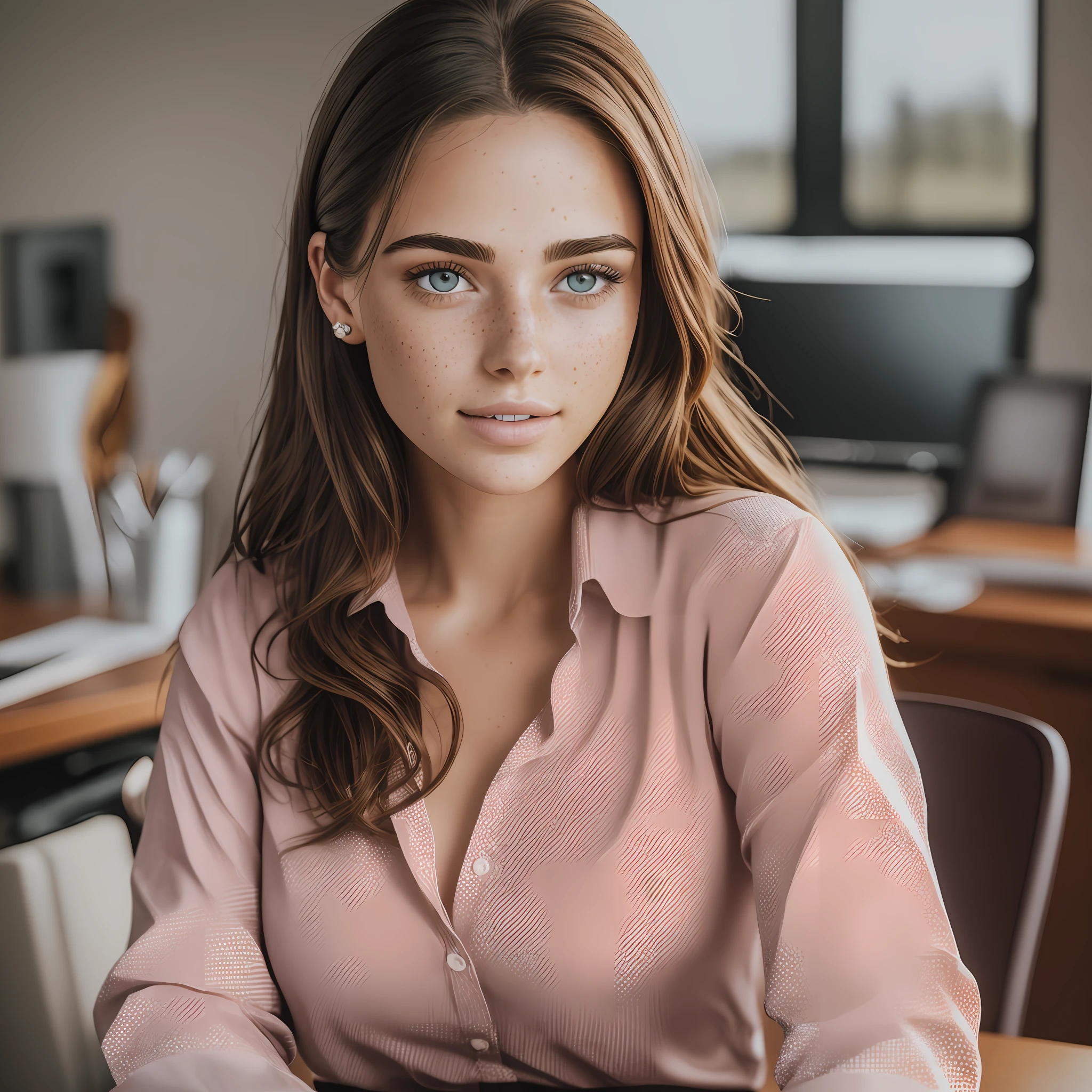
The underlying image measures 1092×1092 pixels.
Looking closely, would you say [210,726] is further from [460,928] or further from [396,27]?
[396,27]

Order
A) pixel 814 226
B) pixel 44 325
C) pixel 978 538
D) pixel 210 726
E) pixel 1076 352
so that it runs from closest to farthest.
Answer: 1. pixel 210 726
2. pixel 978 538
3. pixel 44 325
4. pixel 1076 352
5. pixel 814 226

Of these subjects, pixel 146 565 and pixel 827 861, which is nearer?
pixel 827 861

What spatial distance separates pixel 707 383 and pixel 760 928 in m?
0.51

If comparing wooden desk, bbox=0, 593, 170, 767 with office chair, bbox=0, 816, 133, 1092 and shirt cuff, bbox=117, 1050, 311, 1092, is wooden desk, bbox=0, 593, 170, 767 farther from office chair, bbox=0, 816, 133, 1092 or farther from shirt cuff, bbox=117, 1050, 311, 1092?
shirt cuff, bbox=117, 1050, 311, 1092

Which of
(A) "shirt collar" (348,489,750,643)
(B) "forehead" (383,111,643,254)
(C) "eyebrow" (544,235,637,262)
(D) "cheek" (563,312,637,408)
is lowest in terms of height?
(A) "shirt collar" (348,489,750,643)

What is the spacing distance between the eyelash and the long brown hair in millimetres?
44

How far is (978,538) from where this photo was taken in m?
2.83

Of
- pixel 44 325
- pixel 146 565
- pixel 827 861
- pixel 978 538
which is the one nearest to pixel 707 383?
pixel 827 861

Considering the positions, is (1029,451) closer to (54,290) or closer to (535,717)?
(535,717)

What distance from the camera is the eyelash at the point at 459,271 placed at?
1.05 m

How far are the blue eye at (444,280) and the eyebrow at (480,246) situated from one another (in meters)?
0.02

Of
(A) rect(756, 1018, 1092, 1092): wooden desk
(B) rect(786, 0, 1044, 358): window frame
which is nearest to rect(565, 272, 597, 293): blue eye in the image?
(A) rect(756, 1018, 1092, 1092): wooden desk

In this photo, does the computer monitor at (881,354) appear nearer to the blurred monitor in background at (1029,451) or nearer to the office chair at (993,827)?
the blurred monitor in background at (1029,451)

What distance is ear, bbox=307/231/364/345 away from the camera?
1.15 metres
